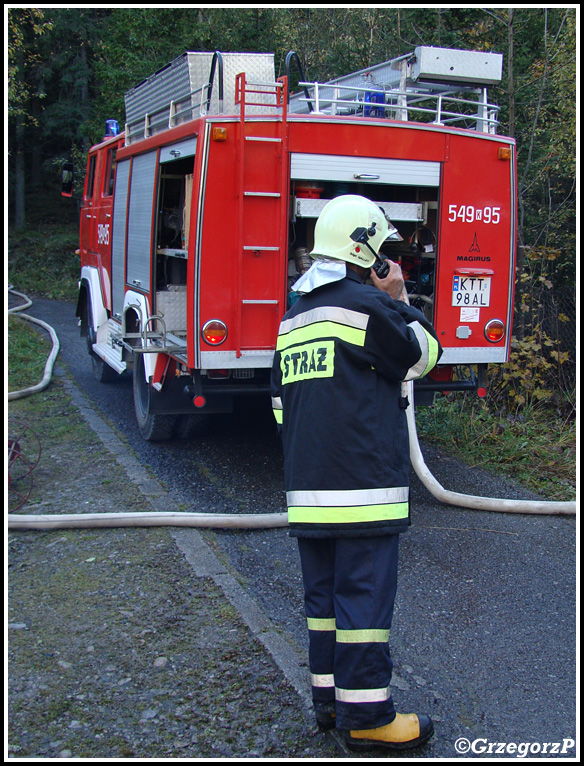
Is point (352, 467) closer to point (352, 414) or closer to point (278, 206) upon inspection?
point (352, 414)

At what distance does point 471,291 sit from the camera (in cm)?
553

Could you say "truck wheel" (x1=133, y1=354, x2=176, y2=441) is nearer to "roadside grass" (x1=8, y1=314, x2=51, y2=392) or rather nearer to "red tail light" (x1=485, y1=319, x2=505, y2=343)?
"roadside grass" (x1=8, y1=314, x2=51, y2=392)

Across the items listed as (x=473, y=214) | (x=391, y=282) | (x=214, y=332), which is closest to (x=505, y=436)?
(x=473, y=214)

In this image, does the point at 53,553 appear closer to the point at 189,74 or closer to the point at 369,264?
the point at 369,264

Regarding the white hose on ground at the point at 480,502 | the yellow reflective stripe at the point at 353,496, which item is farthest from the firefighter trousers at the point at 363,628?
the white hose on ground at the point at 480,502

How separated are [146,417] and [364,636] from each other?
4519mm

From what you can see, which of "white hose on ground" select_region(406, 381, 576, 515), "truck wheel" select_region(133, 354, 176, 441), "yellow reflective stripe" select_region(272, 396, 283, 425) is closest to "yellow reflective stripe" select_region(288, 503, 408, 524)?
"yellow reflective stripe" select_region(272, 396, 283, 425)

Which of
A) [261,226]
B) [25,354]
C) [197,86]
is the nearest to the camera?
[261,226]

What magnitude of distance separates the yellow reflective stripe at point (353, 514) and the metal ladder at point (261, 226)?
2.57 m

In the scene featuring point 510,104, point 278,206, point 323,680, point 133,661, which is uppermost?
point 510,104

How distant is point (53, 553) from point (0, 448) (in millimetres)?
1025

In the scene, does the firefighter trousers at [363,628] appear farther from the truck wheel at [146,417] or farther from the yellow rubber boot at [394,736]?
the truck wheel at [146,417]

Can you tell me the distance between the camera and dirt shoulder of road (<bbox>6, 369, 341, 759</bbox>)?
2.75 meters

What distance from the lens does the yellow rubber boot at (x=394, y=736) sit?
2.62 metres
